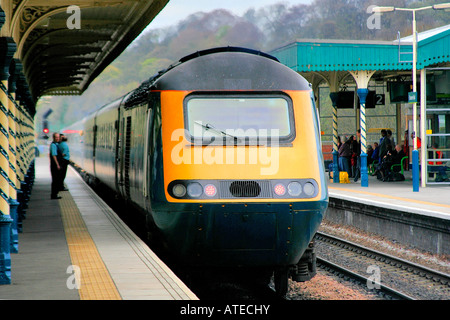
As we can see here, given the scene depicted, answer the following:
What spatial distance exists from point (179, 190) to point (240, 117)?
126 centimetres

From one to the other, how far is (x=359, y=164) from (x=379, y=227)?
8252 mm

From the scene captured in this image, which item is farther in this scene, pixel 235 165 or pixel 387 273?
pixel 387 273

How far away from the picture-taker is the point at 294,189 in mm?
8570

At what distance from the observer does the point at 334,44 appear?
2153 cm

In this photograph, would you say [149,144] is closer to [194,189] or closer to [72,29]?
[194,189]

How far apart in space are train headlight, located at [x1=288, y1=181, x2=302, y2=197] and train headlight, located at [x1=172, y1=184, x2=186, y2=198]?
4.21ft

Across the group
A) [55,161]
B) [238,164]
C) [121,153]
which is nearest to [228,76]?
[238,164]

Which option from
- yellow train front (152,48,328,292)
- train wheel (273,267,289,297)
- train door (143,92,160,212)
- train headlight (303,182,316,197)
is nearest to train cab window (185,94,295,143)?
yellow train front (152,48,328,292)

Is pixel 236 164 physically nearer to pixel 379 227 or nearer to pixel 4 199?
pixel 4 199

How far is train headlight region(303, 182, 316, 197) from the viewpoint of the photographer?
8.59m

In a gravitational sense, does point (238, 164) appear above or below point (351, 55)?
below

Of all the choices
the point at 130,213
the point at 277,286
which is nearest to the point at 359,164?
the point at 130,213

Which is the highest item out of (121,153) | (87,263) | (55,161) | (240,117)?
(240,117)

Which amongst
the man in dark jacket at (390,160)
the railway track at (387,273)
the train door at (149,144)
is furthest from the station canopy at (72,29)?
the man in dark jacket at (390,160)
